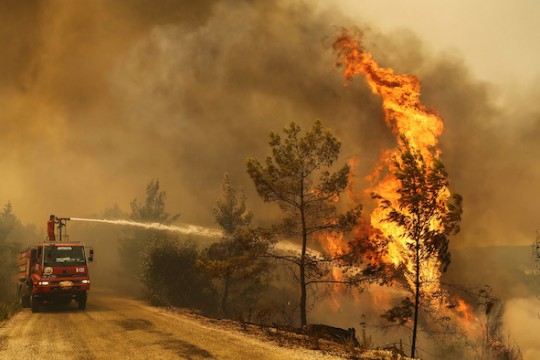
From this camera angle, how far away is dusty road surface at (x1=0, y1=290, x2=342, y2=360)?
37.8ft

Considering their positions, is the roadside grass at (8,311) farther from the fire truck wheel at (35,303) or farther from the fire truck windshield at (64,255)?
the fire truck windshield at (64,255)

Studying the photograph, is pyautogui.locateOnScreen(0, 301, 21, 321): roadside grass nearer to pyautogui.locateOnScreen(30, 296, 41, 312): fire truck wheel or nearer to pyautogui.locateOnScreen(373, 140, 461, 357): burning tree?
pyautogui.locateOnScreen(30, 296, 41, 312): fire truck wheel

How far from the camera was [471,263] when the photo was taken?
6931 centimetres

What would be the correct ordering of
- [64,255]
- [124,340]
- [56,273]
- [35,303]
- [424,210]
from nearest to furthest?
[124,340]
[424,210]
[56,273]
[35,303]
[64,255]

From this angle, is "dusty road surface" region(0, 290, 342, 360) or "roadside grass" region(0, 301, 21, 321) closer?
"dusty road surface" region(0, 290, 342, 360)

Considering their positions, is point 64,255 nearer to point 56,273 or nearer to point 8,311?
point 56,273

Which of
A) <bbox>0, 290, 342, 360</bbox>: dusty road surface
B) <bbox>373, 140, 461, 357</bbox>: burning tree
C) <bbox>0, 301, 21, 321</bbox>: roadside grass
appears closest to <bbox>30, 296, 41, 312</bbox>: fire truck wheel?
<bbox>0, 301, 21, 321</bbox>: roadside grass

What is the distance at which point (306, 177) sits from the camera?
21219 mm

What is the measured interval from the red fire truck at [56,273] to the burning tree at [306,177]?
10.2m

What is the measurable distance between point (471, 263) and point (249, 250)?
201 feet

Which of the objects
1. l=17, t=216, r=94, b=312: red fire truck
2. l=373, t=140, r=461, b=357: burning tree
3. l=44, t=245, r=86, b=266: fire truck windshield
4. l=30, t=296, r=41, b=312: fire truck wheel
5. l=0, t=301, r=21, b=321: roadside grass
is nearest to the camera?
l=373, t=140, r=461, b=357: burning tree

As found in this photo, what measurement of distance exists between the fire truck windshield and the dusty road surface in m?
2.70

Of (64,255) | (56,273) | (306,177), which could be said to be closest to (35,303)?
(56,273)

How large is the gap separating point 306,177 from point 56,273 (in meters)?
13.6
